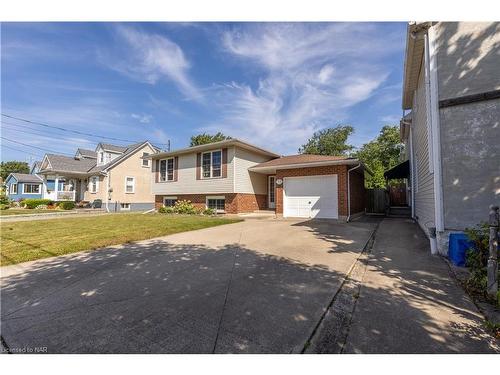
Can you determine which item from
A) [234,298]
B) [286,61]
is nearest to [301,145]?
[286,61]

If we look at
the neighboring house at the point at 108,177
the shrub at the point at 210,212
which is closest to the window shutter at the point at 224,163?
the shrub at the point at 210,212

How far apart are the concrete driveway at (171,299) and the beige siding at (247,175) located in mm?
9833

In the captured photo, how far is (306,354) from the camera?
212cm

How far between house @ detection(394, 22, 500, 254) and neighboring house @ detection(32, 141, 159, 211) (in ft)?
74.9

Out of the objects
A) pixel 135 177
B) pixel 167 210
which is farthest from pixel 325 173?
pixel 135 177

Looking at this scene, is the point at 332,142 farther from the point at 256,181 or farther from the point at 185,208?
the point at 185,208

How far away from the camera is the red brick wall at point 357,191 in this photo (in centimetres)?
1329

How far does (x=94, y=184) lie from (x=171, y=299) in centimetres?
2602

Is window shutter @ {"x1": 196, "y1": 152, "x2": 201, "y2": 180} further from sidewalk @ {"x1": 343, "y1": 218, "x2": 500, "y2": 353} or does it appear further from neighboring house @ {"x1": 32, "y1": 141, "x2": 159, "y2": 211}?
sidewalk @ {"x1": 343, "y1": 218, "x2": 500, "y2": 353}

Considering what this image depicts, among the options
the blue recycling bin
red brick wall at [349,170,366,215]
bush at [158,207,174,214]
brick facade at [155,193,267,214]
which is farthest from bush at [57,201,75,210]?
the blue recycling bin

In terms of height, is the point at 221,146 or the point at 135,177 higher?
the point at 221,146

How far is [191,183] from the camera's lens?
57.6 feet
